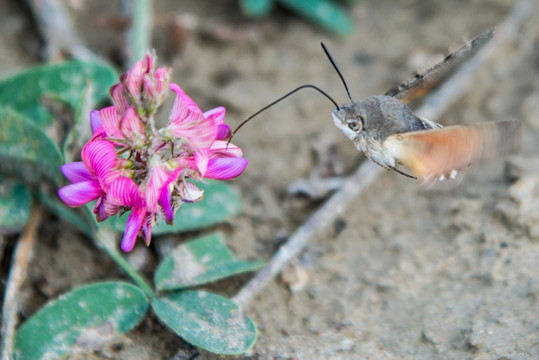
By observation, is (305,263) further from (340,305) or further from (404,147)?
(404,147)

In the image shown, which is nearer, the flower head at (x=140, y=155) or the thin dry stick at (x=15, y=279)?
the flower head at (x=140, y=155)

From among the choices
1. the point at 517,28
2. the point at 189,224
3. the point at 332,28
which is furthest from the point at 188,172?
the point at 517,28

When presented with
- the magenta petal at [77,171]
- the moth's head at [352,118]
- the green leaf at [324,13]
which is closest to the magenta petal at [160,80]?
the magenta petal at [77,171]

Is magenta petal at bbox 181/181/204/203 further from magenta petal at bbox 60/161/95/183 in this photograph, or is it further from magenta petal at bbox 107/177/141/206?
magenta petal at bbox 60/161/95/183

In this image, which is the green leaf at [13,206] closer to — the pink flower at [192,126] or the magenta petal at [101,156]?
the magenta petal at [101,156]

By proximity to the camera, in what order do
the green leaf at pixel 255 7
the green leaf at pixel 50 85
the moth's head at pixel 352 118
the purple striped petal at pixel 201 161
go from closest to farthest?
1. the purple striped petal at pixel 201 161
2. the moth's head at pixel 352 118
3. the green leaf at pixel 50 85
4. the green leaf at pixel 255 7

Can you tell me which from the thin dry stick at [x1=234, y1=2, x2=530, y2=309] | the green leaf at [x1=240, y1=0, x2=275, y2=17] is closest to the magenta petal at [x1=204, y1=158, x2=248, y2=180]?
the thin dry stick at [x1=234, y1=2, x2=530, y2=309]

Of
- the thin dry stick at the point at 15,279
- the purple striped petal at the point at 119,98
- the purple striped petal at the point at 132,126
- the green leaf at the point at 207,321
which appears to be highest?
the purple striped petal at the point at 119,98
